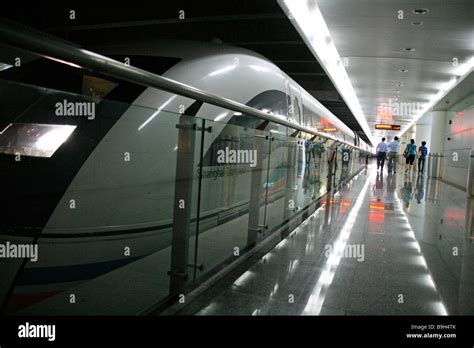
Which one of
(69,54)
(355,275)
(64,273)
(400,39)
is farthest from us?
(400,39)

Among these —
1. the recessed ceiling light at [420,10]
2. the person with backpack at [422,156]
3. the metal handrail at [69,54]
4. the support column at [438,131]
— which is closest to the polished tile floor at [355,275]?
the metal handrail at [69,54]

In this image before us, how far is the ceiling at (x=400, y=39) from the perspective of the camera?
8148mm

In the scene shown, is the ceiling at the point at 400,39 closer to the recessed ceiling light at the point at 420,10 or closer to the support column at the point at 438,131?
the recessed ceiling light at the point at 420,10

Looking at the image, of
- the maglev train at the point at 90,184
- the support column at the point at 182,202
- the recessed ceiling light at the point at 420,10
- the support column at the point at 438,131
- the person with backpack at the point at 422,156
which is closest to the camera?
the maglev train at the point at 90,184

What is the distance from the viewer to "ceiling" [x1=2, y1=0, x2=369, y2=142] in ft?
24.2

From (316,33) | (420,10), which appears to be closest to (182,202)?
(420,10)

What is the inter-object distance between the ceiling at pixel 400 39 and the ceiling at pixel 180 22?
47 centimetres

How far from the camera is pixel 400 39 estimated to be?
10.4m

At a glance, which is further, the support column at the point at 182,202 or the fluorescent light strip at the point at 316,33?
the fluorescent light strip at the point at 316,33

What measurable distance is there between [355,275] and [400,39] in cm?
915

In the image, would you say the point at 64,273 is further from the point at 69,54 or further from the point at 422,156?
the point at 422,156

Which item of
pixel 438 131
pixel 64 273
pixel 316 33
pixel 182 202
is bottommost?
pixel 64 273

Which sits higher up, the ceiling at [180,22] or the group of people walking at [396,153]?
the ceiling at [180,22]

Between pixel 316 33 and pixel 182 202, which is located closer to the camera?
pixel 182 202
